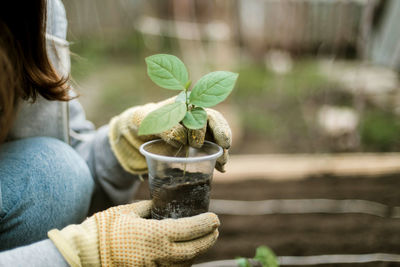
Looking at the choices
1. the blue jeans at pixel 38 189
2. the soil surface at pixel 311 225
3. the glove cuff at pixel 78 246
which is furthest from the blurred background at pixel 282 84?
the glove cuff at pixel 78 246

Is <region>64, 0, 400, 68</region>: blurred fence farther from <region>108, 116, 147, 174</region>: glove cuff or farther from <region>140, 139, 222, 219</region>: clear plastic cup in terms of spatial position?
<region>140, 139, 222, 219</region>: clear plastic cup

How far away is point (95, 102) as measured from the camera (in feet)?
12.5

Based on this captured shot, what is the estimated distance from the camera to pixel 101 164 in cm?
113

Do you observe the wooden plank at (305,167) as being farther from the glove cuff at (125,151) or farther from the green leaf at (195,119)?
the green leaf at (195,119)

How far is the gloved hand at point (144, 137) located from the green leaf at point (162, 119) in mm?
72

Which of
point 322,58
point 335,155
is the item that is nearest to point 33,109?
point 335,155

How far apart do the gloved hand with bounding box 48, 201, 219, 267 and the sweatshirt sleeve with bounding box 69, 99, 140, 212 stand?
1.15 feet

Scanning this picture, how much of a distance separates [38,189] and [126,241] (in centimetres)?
30

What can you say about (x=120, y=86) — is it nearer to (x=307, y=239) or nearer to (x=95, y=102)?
(x=95, y=102)

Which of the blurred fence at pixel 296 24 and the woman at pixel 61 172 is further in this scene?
the blurred fence at pixel 296 24

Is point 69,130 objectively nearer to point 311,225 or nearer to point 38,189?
point 38,189

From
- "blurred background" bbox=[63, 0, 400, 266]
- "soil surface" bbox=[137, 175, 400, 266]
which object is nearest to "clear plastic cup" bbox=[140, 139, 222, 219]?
"blurred background" bbox=[63, 0, 400, 266]

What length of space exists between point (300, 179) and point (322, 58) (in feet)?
11.9

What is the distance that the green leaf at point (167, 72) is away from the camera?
0.79m
